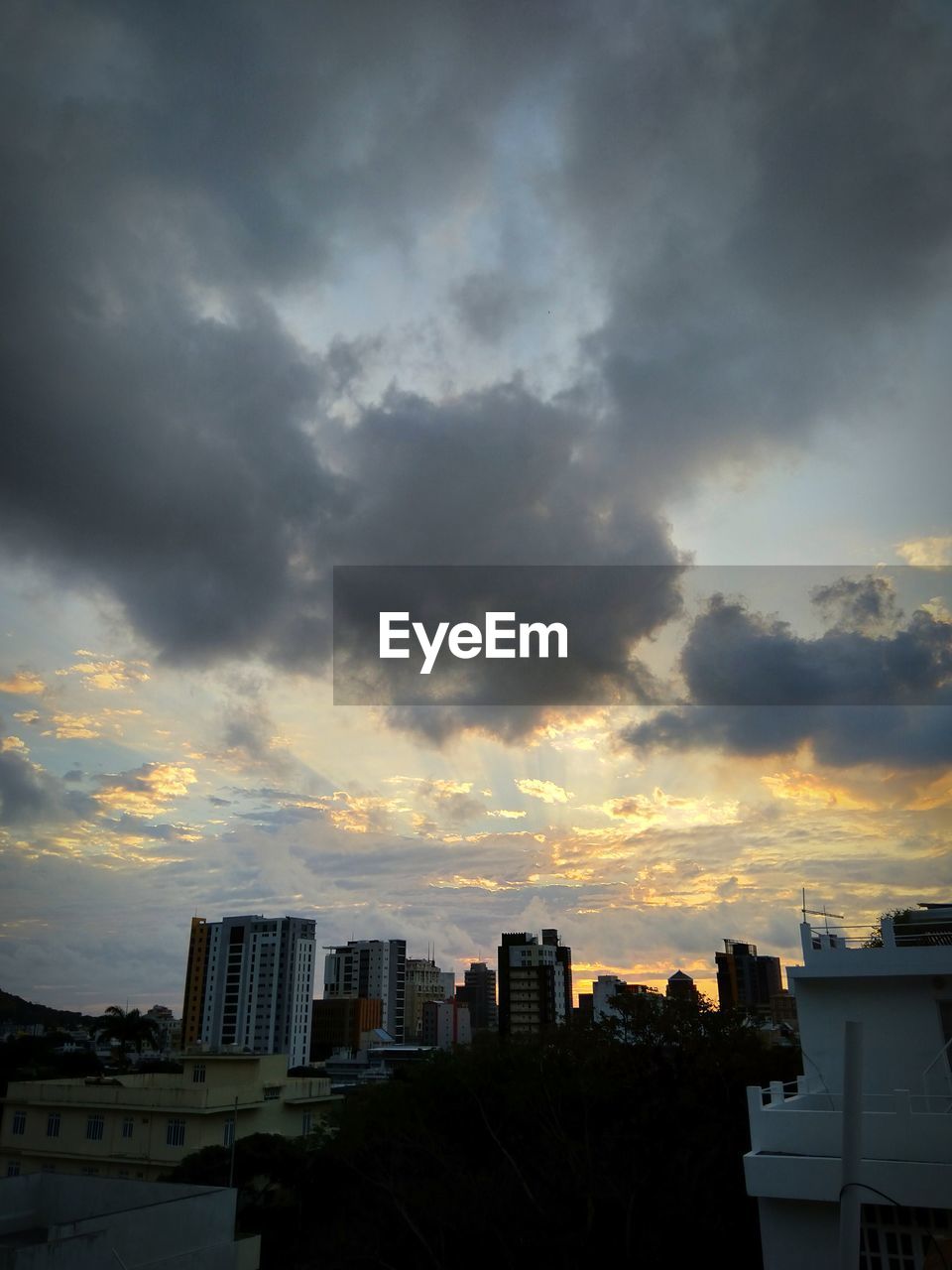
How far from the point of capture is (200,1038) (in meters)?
142

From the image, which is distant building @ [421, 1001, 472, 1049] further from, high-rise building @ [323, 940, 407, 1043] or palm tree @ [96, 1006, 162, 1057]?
palm tree @ [96, 1006, 162, 1057]

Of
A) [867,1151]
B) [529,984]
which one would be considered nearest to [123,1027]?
[867,1151]

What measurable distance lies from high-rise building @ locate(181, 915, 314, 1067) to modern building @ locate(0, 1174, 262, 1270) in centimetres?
12304

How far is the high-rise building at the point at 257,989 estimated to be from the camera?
139 m

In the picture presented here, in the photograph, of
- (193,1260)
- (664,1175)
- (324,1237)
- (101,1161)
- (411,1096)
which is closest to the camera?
(193,1260)

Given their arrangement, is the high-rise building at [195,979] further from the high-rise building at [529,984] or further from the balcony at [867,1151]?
the balcony at [867,1151]

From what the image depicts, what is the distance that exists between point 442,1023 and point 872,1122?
167 m

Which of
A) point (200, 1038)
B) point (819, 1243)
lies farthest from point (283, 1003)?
point (819, 1243)

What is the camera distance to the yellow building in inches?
1503

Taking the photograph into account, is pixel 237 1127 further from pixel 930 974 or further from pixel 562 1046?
pixel 930 974

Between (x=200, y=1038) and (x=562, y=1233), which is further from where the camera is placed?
(x=200, y=1038)

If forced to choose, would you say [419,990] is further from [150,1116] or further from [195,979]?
[150,1116]

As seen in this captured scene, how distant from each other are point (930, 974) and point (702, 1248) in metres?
8.03

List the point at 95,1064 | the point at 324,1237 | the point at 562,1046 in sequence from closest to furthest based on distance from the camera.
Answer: the point at 324,1237 < the point at 562,1046 < the point at 95,1064
